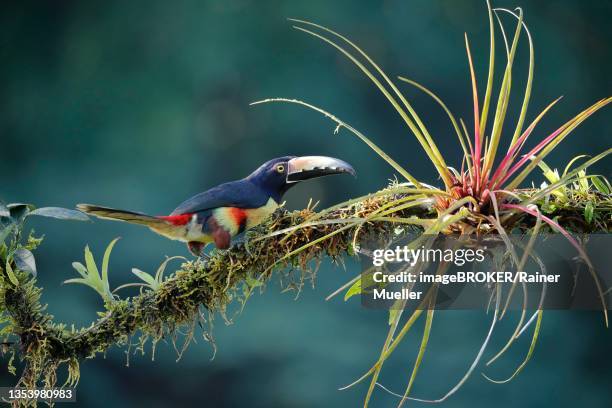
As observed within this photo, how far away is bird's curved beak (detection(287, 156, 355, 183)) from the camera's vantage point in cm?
165

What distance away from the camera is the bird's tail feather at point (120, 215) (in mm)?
1566

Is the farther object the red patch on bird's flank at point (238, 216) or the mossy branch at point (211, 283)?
the red patch on bird's flank at point (238, 216)

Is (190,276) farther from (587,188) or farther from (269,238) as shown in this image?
(587,188)

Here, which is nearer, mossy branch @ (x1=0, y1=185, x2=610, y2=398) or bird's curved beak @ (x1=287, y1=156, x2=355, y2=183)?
mossy branch @ (x1=0, y1=185, x2=610, y2=398)

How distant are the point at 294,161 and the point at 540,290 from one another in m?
0.67

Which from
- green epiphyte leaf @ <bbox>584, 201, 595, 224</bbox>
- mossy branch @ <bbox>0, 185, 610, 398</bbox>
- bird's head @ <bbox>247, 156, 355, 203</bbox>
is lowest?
mossy branch @ <bbox>0, 185, 610, 398</bbox>

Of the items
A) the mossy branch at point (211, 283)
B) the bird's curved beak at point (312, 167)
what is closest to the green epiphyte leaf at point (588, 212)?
the mossy branch at point (211, 283)

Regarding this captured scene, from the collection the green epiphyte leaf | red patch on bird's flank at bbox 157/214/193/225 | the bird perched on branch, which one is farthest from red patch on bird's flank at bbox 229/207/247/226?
the green epiphyte leaf

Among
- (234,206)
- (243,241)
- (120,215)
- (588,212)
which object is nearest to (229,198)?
(234,206)

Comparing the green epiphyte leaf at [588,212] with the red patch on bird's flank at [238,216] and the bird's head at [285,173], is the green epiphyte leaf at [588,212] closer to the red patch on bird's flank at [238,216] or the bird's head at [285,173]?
the bird's head at [285,173]

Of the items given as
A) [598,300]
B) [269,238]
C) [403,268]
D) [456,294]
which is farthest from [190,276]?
[598,300]

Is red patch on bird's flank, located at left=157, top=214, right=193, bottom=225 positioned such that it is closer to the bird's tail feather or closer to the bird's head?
the bird's tail feather

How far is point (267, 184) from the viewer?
1.76 m

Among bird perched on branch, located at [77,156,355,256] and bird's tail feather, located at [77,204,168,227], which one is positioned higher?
bird perched on branch, located at [77,156,355,256]
